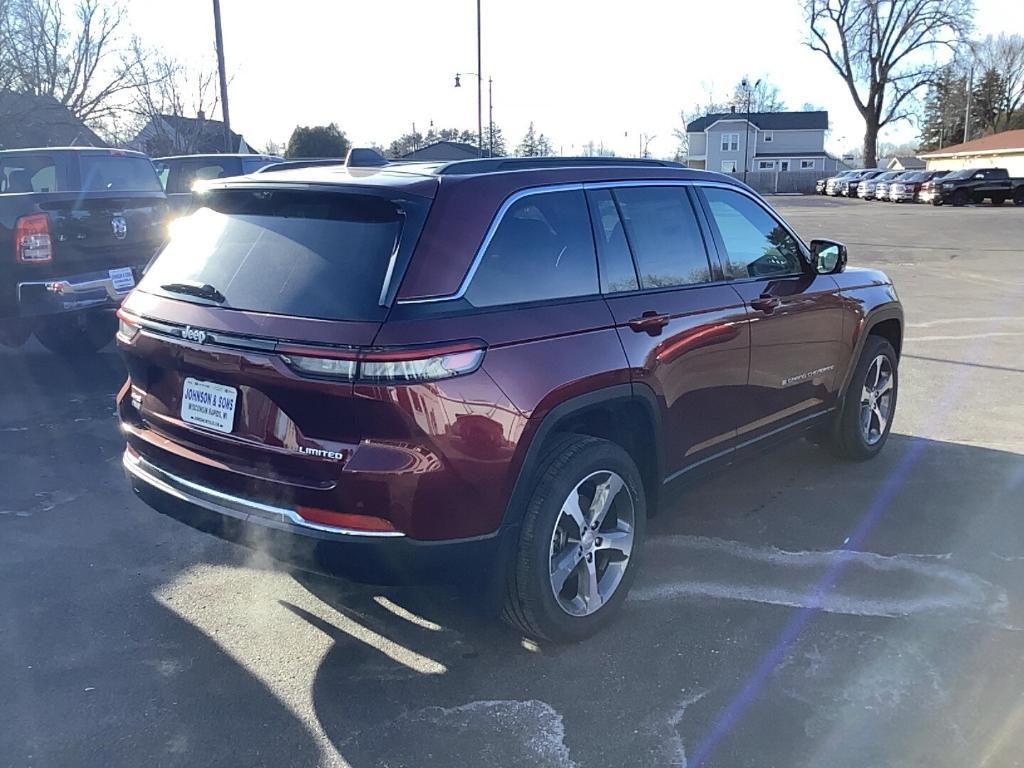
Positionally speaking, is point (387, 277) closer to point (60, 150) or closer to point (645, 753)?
point (645, 753)

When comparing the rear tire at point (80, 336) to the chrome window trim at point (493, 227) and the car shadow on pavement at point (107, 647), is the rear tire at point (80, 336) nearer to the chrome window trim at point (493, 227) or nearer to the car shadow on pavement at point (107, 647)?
the car shadow on pavement at point (107, 647)

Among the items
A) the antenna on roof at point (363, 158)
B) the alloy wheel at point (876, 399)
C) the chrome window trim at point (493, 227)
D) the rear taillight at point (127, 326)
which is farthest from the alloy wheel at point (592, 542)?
the alloy wheel at point (876, 399)

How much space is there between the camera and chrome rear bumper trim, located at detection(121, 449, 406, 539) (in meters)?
2.86

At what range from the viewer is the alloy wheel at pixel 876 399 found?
5.46 m

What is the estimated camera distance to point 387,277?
2854 mm

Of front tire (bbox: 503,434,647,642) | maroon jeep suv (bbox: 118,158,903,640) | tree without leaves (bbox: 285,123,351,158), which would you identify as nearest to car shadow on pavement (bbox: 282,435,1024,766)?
front tire (bbox: 503,434,647,642)

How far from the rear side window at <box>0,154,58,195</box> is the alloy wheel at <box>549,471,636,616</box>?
730cm

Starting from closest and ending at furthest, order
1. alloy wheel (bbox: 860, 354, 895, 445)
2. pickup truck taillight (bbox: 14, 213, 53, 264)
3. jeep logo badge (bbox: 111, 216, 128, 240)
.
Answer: alloy wheel (bbox: 860, 354, 895, 445) → pickup truck taillight (bbox: 14, 213, 53, 264) → jeep logo badge (bbox: 111, 216, 128, 240)

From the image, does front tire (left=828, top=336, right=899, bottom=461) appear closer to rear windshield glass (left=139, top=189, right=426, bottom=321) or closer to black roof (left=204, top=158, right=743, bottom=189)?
black roof (left=204, top=158, right=743, bottom=189)

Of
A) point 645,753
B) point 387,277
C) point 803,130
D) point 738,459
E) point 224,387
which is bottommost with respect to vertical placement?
point 645,753

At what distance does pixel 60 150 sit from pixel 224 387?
683 cm

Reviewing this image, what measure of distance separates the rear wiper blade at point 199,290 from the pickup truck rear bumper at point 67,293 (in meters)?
4.45

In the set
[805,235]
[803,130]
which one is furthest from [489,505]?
[803,130]

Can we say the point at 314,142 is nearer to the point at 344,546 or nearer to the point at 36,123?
the point at 36,123
